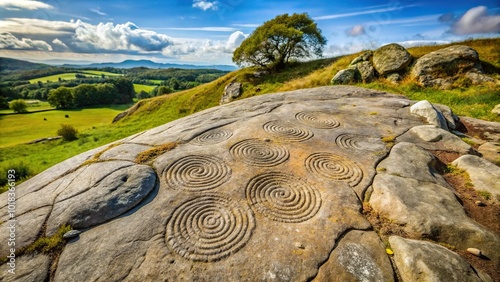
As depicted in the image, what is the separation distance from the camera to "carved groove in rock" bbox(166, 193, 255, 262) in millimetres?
3993

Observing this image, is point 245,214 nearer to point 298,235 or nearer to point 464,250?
point 298,235

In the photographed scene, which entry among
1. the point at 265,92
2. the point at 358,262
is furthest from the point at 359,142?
the point at 265,92

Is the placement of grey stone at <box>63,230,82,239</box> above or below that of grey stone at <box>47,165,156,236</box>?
below

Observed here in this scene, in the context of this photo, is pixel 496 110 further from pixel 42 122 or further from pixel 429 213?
pixel 42 122

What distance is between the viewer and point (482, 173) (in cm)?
579

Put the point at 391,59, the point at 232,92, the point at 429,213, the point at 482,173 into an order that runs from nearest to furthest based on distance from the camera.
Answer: the point at 429,213 < the point at 482,173 < the point at 391,59 < the point at 232,92

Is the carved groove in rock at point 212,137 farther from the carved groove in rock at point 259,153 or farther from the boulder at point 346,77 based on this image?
the boulder at point 346,77

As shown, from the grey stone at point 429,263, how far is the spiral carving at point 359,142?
3906mm

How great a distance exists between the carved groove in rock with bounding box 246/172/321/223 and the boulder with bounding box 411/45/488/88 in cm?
1756

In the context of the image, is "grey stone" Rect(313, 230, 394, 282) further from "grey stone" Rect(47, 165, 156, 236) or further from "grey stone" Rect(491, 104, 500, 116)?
"grey stone" Rect(491, 104, 500, 116)

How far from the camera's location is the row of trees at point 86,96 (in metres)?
70.7

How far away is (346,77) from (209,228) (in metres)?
20.0

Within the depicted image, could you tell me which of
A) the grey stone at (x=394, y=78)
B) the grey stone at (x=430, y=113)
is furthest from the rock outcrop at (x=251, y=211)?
the grey stone at (x=394, y=78)

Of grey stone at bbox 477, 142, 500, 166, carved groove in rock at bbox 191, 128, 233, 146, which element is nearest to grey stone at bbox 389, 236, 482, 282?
grey stone at bbox 477, 142, 500, 166
